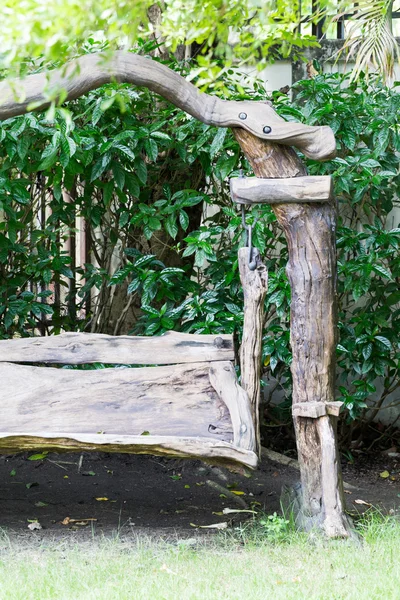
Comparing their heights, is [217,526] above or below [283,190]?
below

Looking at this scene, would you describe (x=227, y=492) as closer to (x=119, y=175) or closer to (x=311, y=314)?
(x=311, y=314)

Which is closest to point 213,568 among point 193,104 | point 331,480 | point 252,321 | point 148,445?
point 148,445

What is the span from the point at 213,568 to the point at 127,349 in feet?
4.87

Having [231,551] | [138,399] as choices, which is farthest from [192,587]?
[138,399]

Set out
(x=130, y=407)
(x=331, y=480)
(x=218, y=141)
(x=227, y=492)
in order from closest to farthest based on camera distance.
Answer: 1. (x=331, y=480)
2. (x=130, y=407)
3. (x=218, y=141)
4. (x=227, y=492)

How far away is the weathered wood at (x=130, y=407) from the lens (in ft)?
12.2

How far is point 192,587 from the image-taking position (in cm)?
324

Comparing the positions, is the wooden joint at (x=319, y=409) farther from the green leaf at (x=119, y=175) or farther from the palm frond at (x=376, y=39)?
the palm frond at (x=376, y=39)

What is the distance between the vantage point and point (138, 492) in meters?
5.36

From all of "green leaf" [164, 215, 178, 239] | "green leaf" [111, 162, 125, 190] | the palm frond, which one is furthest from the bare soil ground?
the palm frond

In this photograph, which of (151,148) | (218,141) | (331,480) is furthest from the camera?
(151,148)

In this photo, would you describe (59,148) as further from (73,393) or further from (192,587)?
(192,587)

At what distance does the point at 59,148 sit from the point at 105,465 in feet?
7.82

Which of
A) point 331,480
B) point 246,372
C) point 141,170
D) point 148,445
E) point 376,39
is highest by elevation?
point 376,39
